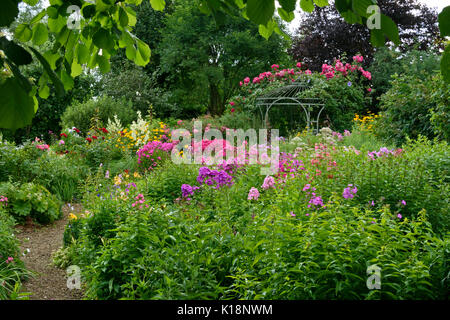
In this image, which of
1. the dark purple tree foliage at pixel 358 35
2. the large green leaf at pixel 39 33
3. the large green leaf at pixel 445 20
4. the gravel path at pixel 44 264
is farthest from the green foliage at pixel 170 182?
the dark purple tree foliage at pixel 358 35

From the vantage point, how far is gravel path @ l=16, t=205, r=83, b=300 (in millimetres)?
3539

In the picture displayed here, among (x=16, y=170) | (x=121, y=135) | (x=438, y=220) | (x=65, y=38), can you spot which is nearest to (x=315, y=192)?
(x=438, y=220)

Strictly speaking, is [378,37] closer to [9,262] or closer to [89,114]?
[9,262]

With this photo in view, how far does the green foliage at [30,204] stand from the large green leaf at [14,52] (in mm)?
4562

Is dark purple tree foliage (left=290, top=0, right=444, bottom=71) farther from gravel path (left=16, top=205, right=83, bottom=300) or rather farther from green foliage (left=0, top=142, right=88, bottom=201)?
gravel path (left=16, top=205, right=83, bottom=300)

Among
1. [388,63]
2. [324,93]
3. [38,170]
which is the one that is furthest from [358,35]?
[38,170]

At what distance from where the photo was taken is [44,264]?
4.16 metres

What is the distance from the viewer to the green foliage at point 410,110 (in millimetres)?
7324

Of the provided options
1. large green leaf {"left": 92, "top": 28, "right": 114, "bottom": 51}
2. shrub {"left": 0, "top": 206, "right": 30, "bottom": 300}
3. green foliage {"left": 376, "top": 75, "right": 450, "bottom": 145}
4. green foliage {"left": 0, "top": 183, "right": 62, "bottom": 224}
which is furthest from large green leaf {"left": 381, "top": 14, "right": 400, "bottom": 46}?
green foliage {"left": 376, "top": 75, "right": 450, "bottom": 145}

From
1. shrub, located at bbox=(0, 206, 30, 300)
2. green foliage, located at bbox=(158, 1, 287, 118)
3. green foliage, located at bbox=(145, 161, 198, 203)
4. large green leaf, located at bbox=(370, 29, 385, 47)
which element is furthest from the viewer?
green foliage, located at bbox=(158, 1, 287, 118)

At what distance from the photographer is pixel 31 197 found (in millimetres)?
5176

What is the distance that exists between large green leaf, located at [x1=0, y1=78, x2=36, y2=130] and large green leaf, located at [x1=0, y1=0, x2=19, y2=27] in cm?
14
